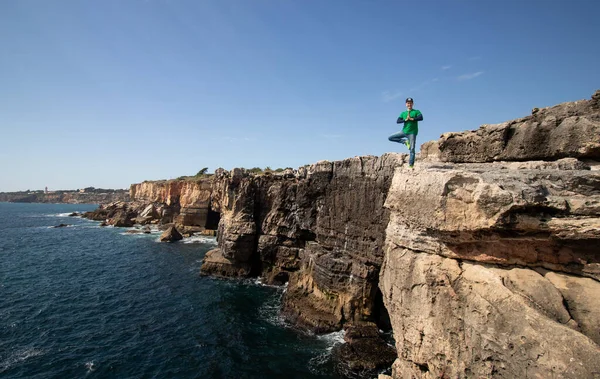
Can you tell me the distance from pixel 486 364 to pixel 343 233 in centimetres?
1886

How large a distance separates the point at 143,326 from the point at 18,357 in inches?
300

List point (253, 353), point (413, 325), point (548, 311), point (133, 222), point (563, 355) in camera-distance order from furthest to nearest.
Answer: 1. point (133, 222)
2. point (253, 353)
3. point (413, 325)
4. point (548, 311)
5. point (563, 355)

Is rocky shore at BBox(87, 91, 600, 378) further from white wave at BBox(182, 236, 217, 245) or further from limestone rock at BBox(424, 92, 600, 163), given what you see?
white wave at BBox(182, 236, 217, 245)

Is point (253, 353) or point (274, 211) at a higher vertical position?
point (274, 211)

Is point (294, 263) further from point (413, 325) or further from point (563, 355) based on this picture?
point (563, 355)

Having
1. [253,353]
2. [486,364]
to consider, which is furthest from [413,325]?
[253,353]

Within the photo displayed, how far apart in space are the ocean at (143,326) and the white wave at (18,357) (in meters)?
0.07

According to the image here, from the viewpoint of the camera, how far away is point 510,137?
448 inches

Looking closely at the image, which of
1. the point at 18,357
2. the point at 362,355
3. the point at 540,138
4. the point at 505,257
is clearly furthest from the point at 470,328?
the point at 18,357

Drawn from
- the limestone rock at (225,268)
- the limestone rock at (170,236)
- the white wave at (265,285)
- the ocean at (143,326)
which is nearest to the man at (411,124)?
the ocean at (143,326)

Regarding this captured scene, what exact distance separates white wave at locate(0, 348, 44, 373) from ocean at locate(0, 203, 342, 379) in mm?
67

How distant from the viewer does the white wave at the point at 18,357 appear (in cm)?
1899

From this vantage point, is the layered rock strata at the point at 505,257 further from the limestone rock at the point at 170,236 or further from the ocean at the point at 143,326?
the limestone rock at the point at 170,236

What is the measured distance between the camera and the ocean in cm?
1955
